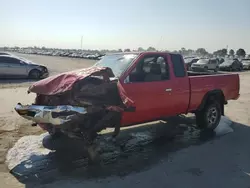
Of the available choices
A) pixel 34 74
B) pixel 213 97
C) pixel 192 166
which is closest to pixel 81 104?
pixel 192 166

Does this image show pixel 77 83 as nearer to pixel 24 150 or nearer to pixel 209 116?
pixel 24 150

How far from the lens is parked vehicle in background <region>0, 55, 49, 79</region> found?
19000 mm

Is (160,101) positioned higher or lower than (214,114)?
higher

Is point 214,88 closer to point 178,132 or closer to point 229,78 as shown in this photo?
point 229,78

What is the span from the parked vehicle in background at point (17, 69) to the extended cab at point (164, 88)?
1385 cm

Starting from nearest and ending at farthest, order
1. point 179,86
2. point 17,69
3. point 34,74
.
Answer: point 179,86 < point 17,69 < point 34,74

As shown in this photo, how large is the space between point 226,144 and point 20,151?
178 inches

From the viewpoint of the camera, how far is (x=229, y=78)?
27.5ft

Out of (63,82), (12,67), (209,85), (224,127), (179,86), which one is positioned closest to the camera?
(63,82)


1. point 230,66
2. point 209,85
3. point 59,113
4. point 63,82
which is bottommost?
point 230,66

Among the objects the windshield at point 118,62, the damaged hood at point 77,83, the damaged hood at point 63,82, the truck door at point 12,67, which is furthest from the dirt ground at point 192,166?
the truck door at point 12,67

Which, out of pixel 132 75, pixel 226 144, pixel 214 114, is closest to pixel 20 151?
pixel 132 75

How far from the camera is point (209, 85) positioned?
772 centimetres

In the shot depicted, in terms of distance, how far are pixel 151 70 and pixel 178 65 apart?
3.09ft
